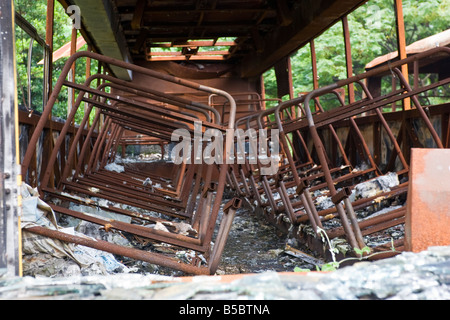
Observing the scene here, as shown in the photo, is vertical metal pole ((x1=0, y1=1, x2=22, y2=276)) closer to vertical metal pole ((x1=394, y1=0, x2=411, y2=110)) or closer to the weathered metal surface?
the weathered metal surface

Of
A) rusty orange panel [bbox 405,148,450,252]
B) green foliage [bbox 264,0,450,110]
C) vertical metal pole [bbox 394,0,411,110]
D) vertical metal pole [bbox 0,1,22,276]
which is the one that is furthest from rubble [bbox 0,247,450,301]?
green foliage [bbox 264,0,450,110]

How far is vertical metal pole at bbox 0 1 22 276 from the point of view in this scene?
1.73m

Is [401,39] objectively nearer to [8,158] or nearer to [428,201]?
[428,201]

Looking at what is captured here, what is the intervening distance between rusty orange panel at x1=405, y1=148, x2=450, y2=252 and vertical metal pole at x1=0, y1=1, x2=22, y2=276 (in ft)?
4.57

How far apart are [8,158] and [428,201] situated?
149 centimetres

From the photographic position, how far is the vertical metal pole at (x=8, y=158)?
1.73m

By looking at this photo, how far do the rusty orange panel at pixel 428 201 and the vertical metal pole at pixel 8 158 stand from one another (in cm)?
139

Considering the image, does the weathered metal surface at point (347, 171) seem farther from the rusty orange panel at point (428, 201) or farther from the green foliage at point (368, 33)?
the green foliage at point (368, 33)

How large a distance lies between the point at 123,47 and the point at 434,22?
1512cm

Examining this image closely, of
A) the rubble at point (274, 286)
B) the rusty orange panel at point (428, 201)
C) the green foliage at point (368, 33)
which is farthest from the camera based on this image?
the green foliage at point (368, 33)

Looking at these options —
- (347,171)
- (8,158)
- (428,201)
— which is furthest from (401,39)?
(8,158)

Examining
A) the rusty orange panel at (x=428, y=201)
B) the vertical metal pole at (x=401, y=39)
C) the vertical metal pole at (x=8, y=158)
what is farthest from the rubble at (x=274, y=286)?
the vertical metal pole at (x=401, y=39)
